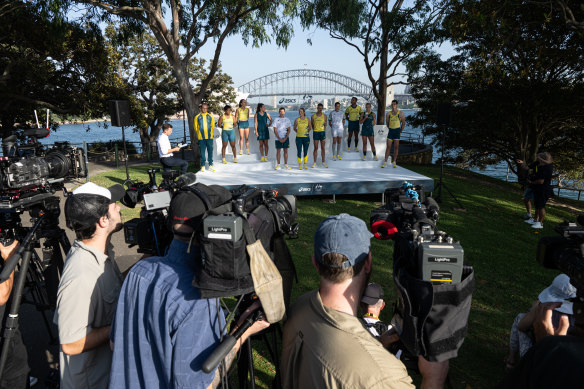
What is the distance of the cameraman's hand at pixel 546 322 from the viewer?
8.14 feet

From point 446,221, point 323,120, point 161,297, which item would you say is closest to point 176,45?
point 323,120

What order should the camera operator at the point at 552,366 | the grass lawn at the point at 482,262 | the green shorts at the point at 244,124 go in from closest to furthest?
the camera operator at the point at 552,366
the grass lawn at the point at 482,262
the green shorts at the point at 244,124

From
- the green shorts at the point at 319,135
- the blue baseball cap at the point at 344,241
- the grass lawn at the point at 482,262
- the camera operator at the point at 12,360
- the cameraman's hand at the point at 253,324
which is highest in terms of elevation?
the green shorts at the point at 319,135

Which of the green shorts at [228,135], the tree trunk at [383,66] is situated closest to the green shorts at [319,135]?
the green shorts at [228,135]

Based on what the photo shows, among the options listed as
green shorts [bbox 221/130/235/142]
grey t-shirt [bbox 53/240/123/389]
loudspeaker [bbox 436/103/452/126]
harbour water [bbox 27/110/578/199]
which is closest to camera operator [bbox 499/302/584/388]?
grey t-shirt [bbox 53/240/123/389]

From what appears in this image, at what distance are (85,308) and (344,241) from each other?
4.33 feet

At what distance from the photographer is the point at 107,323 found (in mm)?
1773

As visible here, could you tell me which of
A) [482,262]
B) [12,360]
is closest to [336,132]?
[482,262]

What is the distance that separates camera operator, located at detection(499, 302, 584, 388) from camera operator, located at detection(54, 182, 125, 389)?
5.78ft

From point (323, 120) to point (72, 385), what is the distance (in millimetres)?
9591

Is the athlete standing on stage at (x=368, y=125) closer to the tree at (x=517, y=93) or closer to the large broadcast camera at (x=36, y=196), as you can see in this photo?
the tree at (x=517, y=93)

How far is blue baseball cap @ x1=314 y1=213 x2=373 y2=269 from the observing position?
1434 mm

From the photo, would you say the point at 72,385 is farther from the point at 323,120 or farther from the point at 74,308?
the point at 323,120

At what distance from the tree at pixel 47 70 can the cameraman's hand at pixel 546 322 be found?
1492cm
